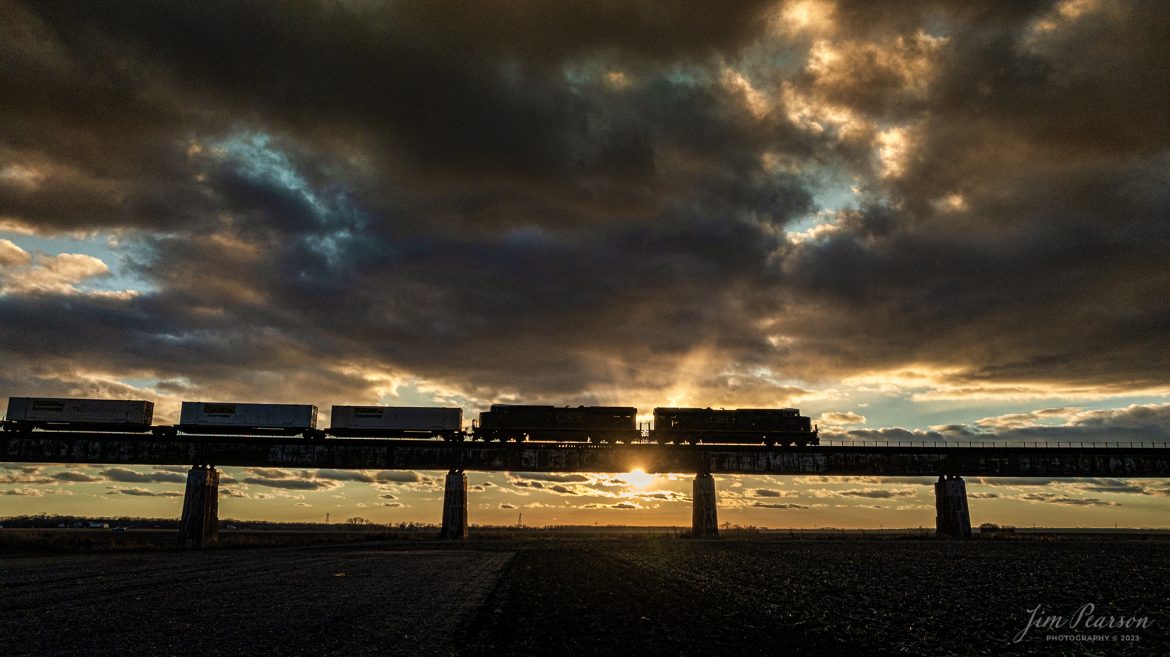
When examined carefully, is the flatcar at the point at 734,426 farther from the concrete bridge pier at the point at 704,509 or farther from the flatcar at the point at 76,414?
the flatcar at the point at 76,414

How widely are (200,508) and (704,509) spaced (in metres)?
41.7

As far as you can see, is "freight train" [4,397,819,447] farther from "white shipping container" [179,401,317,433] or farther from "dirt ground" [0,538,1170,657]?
"dirt ground" [0,538,1170,657]

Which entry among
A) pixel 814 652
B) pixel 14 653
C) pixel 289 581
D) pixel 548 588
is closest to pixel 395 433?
pixel 289 581

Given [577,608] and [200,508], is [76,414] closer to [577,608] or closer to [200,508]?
[200,508]

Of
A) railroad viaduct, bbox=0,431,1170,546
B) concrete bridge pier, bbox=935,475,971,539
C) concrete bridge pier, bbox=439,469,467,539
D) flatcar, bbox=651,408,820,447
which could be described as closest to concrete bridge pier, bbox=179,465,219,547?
railroad viaduct, bbox=0,431,1170,546

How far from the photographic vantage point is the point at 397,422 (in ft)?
189

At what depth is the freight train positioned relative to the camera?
2243 inches

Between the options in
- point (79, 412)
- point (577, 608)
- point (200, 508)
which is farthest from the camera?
point (79, 412)

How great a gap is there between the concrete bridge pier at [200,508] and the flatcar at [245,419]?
3632 millimetres

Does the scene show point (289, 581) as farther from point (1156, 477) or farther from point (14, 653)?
point (1156, 477)

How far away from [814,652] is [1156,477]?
71.4 metres

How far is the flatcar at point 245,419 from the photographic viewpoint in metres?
56.7

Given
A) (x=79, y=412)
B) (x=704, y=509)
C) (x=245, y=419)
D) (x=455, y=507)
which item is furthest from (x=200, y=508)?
(x=704, y=509)

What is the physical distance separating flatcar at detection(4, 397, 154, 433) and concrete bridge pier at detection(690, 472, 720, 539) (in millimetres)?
48039
